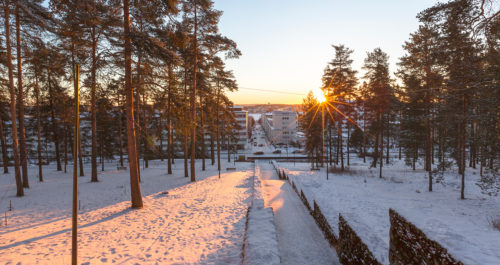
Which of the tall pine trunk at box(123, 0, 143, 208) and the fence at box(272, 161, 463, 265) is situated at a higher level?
the tall pine trunk at box(123, 0, 143, 208)

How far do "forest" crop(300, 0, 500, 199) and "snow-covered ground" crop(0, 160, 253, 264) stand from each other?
33.7 ft

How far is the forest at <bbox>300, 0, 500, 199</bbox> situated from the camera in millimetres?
8672

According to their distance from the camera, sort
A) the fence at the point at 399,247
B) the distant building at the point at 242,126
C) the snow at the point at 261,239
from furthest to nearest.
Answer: the distant building at the point at 242,126
the snow at the point at 261,239
the fence at the point at 399,247

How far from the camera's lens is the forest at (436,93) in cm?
867

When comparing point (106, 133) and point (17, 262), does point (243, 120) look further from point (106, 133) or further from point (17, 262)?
point (17, 262)

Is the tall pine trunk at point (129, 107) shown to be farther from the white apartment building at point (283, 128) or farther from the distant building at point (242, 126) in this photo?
the white apartment building at point (283, 128)

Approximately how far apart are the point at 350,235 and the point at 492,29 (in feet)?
25.1

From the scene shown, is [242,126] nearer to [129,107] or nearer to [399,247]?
[129,107]

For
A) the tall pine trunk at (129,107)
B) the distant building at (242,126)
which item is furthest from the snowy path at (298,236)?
the distant building at (242,126)

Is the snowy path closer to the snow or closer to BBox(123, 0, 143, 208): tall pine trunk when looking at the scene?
the snow

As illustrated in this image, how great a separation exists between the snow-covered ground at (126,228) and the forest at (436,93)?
10283mm

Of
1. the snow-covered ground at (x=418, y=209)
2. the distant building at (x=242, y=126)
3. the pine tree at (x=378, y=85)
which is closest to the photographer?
the snow-covered ground at (x=418, y=209)

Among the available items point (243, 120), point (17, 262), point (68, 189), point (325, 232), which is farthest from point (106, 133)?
point (243, 120)

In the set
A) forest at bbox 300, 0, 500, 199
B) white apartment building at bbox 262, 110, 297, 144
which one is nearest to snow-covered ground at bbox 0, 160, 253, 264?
forest at bbox 300, 0, 500, 199
